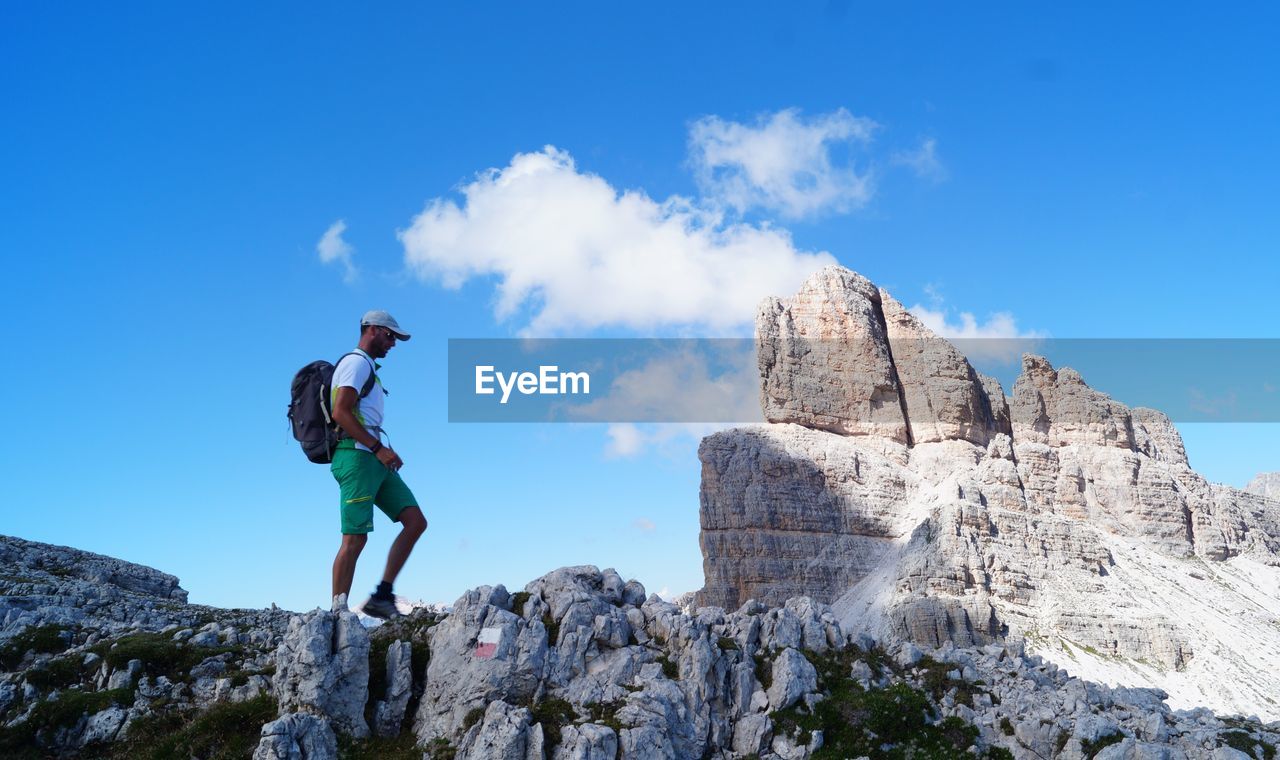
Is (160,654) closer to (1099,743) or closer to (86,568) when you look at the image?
(1099,743)

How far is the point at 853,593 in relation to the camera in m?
112

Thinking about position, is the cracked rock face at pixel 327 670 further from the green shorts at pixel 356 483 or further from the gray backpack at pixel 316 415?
the gray backpack at pixel 316 415

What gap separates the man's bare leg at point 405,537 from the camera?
757 inches

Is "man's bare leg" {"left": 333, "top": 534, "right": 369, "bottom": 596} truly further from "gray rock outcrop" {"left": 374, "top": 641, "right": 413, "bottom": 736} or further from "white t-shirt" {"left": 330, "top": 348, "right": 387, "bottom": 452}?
"gray rock outcrop" {"left": 374, "top": 641, "right": 413, "bottom": 736}

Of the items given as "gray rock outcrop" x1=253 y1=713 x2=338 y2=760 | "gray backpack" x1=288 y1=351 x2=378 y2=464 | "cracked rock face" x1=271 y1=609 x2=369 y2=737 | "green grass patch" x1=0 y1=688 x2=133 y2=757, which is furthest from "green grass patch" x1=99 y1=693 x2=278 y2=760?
"gray backpack" x1=288 y1=351 x2=378 y2=464

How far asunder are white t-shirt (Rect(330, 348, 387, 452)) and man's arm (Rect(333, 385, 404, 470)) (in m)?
0.09

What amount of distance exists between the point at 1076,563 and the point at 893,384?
35.8 meters

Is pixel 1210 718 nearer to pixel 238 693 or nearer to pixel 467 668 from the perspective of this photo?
pixel 467 668

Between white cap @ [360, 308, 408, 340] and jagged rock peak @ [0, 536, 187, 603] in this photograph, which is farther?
jagged rock peak @ [0, 536, 187, 603]

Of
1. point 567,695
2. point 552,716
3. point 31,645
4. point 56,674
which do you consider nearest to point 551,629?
point 567,695

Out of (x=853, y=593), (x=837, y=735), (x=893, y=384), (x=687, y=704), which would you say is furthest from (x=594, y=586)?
(x=893, y=384)

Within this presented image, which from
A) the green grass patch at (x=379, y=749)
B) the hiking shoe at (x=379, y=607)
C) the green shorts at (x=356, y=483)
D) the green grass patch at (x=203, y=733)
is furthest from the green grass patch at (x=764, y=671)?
the green grass patch at (x=203, y=733)

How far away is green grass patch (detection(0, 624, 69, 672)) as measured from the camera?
84.1ft

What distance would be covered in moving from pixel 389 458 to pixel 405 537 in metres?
1.87
